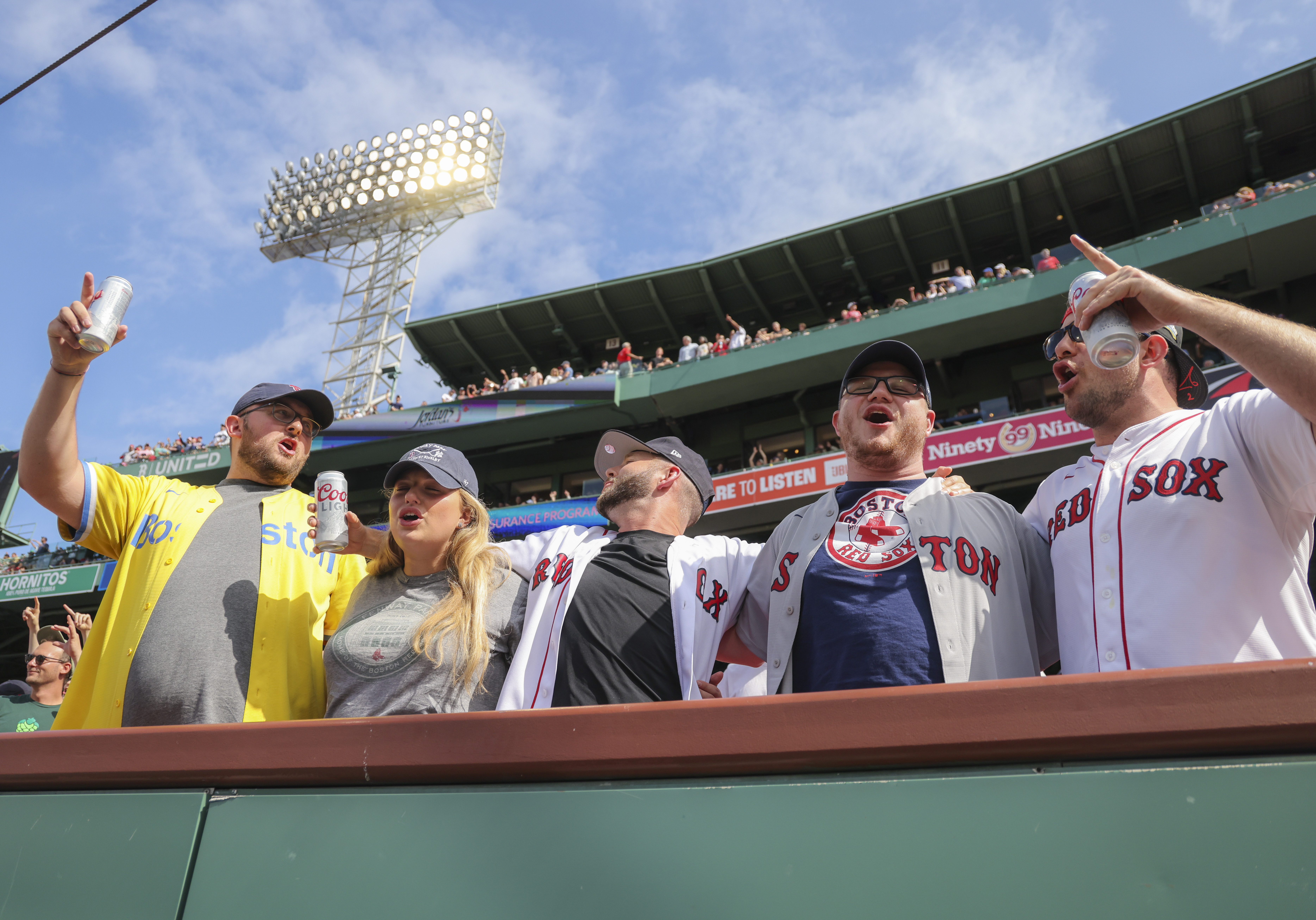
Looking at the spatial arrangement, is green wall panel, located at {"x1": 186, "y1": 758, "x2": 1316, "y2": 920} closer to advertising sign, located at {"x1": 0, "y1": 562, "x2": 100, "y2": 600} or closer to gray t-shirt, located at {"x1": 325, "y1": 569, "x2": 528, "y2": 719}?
gray t-shirt, located at {"x1": 325, "y1": 569, "x2": 528, "y2": 719}

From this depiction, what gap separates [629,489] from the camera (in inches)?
124

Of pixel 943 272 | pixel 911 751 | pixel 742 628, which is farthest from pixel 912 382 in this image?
pixel 943 272

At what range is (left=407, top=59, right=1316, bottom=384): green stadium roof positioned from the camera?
19250mm

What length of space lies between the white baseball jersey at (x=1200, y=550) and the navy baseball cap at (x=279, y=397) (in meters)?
2.56

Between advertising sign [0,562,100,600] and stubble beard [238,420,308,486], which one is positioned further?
advertising sign [0,562,100,600]

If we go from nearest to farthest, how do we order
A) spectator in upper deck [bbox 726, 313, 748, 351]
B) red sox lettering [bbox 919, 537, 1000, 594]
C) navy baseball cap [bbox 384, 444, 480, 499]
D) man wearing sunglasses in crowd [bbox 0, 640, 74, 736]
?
red sox lettering [bbox 919, 537, 1000, 594]
navy baseball cap [bbox 384, 444, 480, 499]
man wearing sunglasses in crowd [bbox 0, 640, 74, 736]
spectator in upper deck [bbox 726, 313, 748, 351]

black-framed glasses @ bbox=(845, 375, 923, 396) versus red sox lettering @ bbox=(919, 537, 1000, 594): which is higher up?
black-framed glasses @ bbox=(845, 375, 923, 396)

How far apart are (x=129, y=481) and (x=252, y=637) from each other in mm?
855

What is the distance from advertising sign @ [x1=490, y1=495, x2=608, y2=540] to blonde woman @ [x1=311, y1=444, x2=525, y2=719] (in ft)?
52.4

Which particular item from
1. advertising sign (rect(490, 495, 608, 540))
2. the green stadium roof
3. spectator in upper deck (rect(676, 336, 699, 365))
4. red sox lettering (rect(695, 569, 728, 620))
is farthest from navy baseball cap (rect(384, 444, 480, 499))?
the green stadium roof

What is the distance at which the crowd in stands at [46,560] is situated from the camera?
78.9 feet

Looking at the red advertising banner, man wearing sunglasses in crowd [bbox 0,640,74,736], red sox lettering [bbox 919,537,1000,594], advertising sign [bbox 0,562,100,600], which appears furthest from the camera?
advertising sign [bbox 0,562,100,600]

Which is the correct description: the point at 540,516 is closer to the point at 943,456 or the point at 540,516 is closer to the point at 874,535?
the point at 943,456

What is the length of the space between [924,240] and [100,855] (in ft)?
77.3
